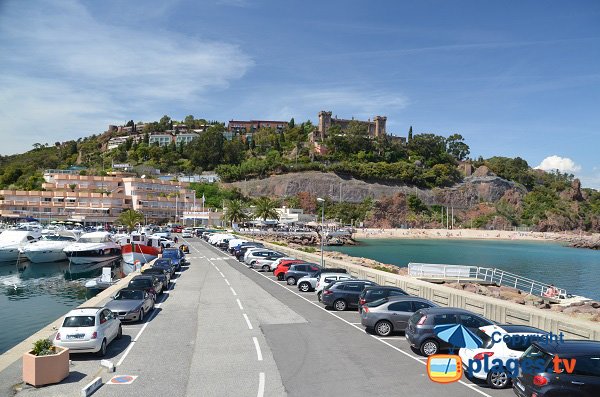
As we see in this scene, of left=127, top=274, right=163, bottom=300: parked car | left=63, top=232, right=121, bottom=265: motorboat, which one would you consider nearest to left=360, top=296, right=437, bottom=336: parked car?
left=127, top=274, right=163, bottom=300: parked car

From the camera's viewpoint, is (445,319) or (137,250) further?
(137,250)

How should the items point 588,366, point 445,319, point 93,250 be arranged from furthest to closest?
point 93,250, point 445,319, point 588,366

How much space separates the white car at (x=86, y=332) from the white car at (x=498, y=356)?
427 inches

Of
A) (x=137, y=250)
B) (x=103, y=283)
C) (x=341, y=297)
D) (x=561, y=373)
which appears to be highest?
(x=561, y=373)

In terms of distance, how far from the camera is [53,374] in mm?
12875

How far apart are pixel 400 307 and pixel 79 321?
11.2m

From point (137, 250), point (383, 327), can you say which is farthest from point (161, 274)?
point (137, 250)

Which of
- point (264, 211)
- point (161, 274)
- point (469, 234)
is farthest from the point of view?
point (469, 234)

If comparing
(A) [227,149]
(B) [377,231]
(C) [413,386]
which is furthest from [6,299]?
(A) [227,149]

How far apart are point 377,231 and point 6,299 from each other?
131 meters

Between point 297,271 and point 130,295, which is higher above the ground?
point 130,295

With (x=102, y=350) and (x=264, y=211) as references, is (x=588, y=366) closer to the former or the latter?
(x=102, y=350)

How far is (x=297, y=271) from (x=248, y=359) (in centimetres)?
1804

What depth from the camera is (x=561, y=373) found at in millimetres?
9914
